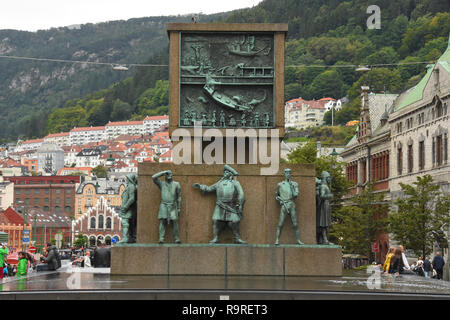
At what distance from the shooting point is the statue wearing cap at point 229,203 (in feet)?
70.6

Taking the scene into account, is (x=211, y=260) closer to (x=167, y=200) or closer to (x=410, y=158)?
(x=167, y=200)

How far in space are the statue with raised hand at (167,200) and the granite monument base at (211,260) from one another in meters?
0.48

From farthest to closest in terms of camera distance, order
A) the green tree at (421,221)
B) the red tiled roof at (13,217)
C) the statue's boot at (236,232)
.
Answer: the red tiled roof at (13,217) < the green tree at (421,221) < the statue's boot at (236,232)

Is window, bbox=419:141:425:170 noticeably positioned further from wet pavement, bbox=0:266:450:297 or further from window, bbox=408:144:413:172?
wet pavement, bbox=0:266:450:297

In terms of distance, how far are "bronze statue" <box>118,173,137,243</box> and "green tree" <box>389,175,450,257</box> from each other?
32916 mm

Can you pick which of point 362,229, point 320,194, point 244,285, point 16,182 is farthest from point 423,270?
point 16,182

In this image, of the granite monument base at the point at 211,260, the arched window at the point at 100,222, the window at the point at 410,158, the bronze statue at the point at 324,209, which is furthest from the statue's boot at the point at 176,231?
the arched window at the point at 100,222

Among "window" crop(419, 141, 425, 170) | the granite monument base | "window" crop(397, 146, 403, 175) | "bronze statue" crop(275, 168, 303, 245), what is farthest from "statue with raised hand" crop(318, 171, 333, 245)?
"window" crop(397, 146, 403, 175)

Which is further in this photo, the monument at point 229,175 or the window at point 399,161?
the window at point 399,161

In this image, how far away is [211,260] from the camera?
70.3ft

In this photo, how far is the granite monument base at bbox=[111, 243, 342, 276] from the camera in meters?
21.4

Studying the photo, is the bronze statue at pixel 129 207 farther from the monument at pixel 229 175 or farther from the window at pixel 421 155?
the window at pixel 421 155

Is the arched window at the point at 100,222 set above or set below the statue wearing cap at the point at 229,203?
below

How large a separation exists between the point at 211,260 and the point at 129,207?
2.78 m
